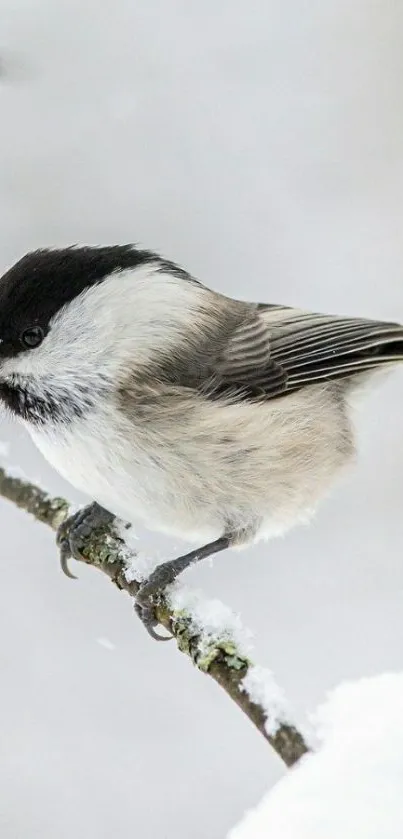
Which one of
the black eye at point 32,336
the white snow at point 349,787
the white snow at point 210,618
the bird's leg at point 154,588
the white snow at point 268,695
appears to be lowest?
the bird's leg at point 154,588

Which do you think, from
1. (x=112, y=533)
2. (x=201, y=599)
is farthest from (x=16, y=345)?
(x=201, y=599)

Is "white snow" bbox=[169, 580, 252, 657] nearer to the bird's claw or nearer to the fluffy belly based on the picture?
the bird's claw

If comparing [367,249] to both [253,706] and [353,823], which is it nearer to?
[253,706]

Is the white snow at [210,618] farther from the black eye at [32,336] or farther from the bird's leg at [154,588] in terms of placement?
the black eye at [32,336]

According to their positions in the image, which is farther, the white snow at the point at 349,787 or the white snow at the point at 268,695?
the white snow at the point at 268,695

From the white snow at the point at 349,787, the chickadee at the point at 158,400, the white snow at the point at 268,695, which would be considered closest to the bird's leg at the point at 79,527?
the chickadee at the point at 158,400

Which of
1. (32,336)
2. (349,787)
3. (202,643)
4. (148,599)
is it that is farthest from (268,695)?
(32,336)
